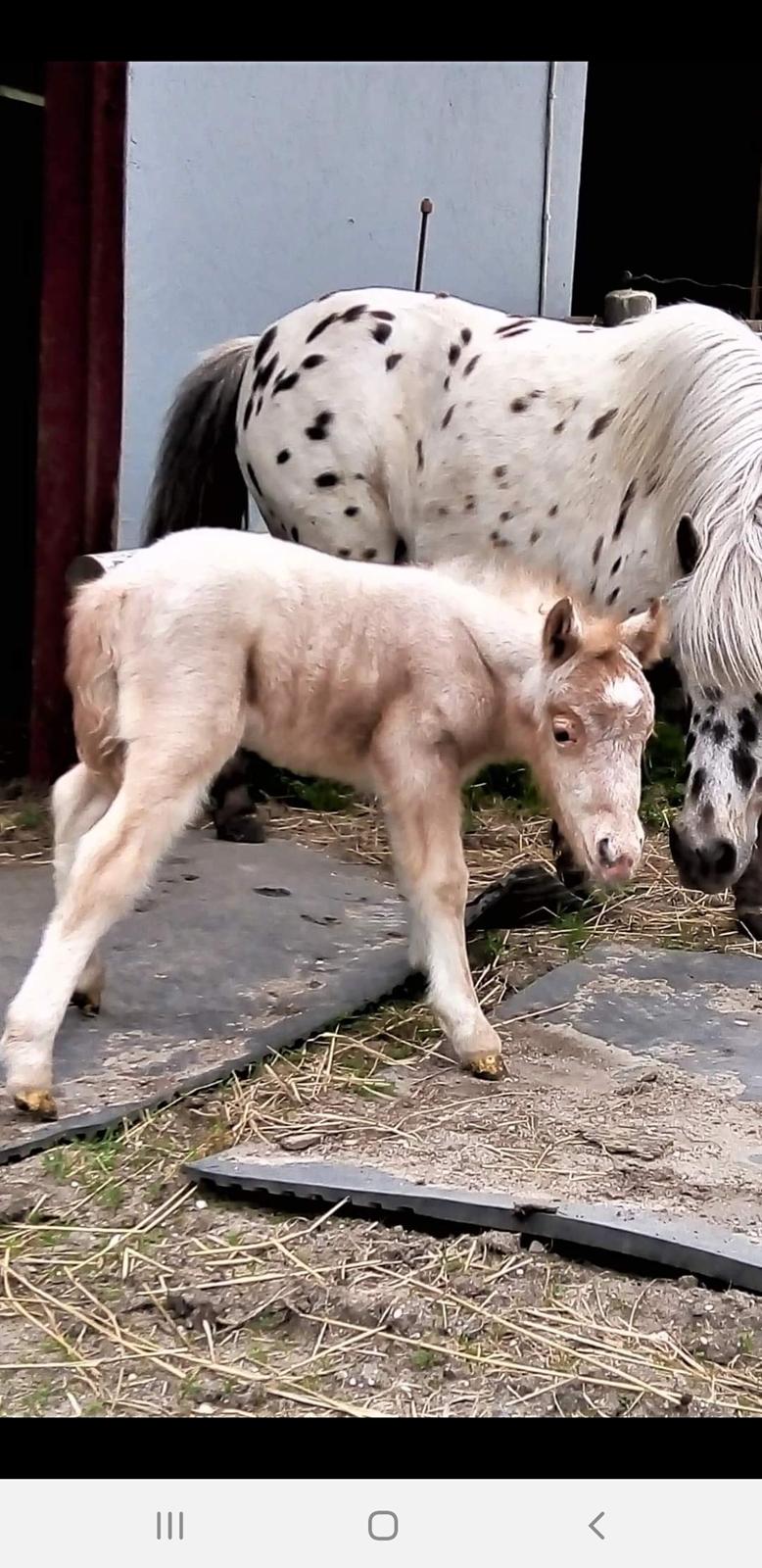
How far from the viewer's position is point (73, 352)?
461 centimetres

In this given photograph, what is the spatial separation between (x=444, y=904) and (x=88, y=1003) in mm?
773

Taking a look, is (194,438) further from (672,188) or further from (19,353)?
(672,188)

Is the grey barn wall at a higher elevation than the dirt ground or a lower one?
higher

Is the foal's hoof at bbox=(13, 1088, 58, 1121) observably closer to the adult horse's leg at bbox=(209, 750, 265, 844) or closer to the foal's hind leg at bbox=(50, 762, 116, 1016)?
the foal's hind leg at bbox=(50, 762, 116, 1016)

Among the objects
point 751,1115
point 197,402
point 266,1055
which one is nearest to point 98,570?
point 266,1055

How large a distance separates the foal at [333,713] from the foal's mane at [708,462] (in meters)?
0.47

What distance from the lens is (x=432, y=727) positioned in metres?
2.94

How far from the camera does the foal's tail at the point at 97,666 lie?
2.79 meters

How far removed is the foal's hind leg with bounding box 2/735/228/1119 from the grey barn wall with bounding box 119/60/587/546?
227 cm

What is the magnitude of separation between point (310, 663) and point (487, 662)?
36 centimetres

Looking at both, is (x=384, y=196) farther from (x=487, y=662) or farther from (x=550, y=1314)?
(x=550, y=1314)

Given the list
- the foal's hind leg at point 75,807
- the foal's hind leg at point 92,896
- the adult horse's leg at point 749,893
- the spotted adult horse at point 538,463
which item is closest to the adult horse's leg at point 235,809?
the spotted adult horse at point 538,463

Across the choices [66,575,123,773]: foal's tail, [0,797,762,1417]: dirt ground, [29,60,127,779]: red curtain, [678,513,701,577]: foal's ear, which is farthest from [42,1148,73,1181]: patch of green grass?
[29,60,127,779]: red curtain

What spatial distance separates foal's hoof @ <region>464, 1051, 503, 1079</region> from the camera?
2.96 meters
